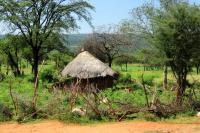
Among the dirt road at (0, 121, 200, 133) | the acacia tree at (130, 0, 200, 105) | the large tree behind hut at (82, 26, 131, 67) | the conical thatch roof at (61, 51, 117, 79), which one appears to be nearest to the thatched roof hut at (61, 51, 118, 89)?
the conical thatch roof at (61, 51, 117, 79)

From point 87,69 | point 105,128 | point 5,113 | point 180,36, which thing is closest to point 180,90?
point 180,36

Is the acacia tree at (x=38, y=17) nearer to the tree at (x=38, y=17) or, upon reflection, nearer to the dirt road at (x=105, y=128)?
the tree at (x=38, y=17)

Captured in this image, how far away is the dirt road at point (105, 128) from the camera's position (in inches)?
531

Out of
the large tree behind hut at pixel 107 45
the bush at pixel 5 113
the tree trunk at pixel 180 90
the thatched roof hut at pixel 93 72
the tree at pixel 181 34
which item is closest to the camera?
the bush at pixel 5 113

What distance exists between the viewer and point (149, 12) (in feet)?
105

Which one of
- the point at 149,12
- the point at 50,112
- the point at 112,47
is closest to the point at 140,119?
the point at 50,112

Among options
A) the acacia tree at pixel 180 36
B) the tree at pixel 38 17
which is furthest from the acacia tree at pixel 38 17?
the acacia tree at pixel 180 36

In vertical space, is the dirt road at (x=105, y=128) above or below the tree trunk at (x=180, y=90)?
below

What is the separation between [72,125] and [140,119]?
2.36 m

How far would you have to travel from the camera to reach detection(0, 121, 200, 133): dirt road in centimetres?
1348

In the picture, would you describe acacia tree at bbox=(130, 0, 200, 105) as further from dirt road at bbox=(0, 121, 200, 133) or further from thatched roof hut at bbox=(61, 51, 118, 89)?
thatched roof hut at bbox=(61, 51, 118, 89)

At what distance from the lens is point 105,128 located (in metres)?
13.9

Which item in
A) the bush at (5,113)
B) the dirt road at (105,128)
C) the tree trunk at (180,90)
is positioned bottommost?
the dirt road at (105,128)

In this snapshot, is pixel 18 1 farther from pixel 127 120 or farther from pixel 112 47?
pixel 112 47
